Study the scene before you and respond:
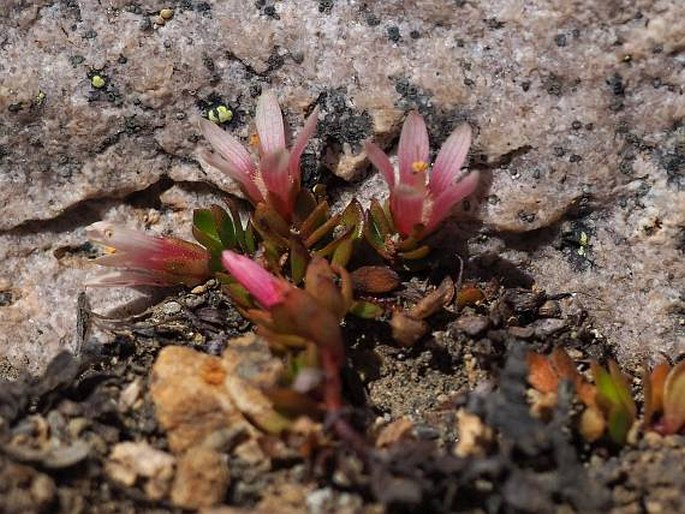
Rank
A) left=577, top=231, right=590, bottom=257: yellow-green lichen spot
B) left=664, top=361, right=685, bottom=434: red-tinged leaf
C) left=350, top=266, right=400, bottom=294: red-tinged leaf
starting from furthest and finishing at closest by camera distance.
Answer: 1. left=577, top=231, right=590, bottom=257: yellow-green lichen spot
2. left=350, top=266, right=400, bottom=294: red-tinged leaf
3. left=664, top=361, right=685, bottom=434: red-tinged leaf

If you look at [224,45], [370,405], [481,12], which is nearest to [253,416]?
[370,405]

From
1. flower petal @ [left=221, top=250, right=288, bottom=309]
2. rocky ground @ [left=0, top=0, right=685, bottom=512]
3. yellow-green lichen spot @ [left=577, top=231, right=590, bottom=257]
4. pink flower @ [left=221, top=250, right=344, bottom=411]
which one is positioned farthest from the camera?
yellow-green lichen spot @ [left=577, top=231, right=590, bottom=257]

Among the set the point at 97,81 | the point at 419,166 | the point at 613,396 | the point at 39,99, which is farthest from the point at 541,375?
the point at 39,99

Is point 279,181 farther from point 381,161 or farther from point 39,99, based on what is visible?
point 39,99

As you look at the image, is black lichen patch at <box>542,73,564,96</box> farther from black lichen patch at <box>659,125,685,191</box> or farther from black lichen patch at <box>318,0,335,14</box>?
black lichen patch at <box>318,0,335,14</box>

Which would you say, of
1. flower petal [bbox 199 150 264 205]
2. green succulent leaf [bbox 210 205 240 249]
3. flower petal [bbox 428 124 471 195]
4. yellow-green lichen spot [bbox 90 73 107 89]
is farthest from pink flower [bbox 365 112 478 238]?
yellow-green lichen spot [bbox 90 73 107 89]

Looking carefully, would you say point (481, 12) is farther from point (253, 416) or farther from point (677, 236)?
point (253, 416)

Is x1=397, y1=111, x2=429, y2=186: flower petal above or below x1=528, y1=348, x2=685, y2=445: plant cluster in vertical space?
above
